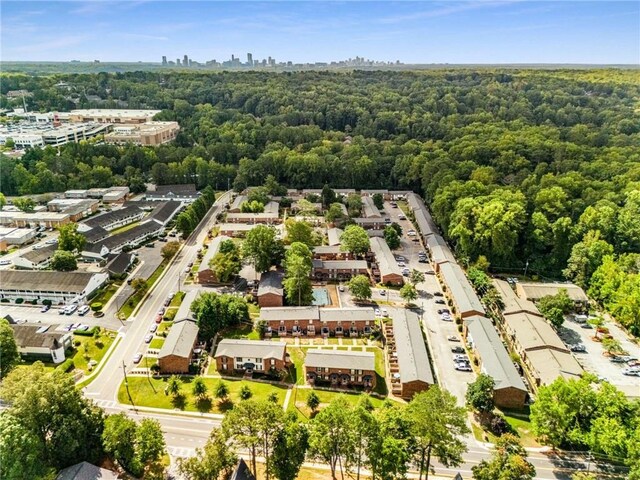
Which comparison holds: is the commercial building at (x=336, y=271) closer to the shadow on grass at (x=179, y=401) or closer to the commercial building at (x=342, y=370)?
the commercial building at (x=342, y=370)

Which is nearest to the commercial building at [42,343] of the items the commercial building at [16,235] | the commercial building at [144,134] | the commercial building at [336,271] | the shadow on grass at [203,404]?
the shadow on grass at [203,404]

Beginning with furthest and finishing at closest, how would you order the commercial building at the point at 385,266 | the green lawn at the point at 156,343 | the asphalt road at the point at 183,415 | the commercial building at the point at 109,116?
1. the commercial building at the point at 109,116
2. the commercial building at the point at 385,266
3. the green lawn at the point at 156,343
4. the asphalt road at the point at 183,415

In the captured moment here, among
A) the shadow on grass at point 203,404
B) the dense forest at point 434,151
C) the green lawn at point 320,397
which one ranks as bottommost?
the green lawn at point 320,397

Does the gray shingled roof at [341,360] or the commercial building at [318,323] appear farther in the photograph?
the commercial building at [318,323]

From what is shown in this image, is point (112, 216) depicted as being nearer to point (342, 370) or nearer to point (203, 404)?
point (203, 404)

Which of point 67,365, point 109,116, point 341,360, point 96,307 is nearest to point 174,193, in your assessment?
point 96,307

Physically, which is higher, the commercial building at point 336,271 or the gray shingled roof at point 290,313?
the gray shingled roof at point 290,313

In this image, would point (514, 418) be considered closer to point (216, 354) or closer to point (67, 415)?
point (216, 354)
